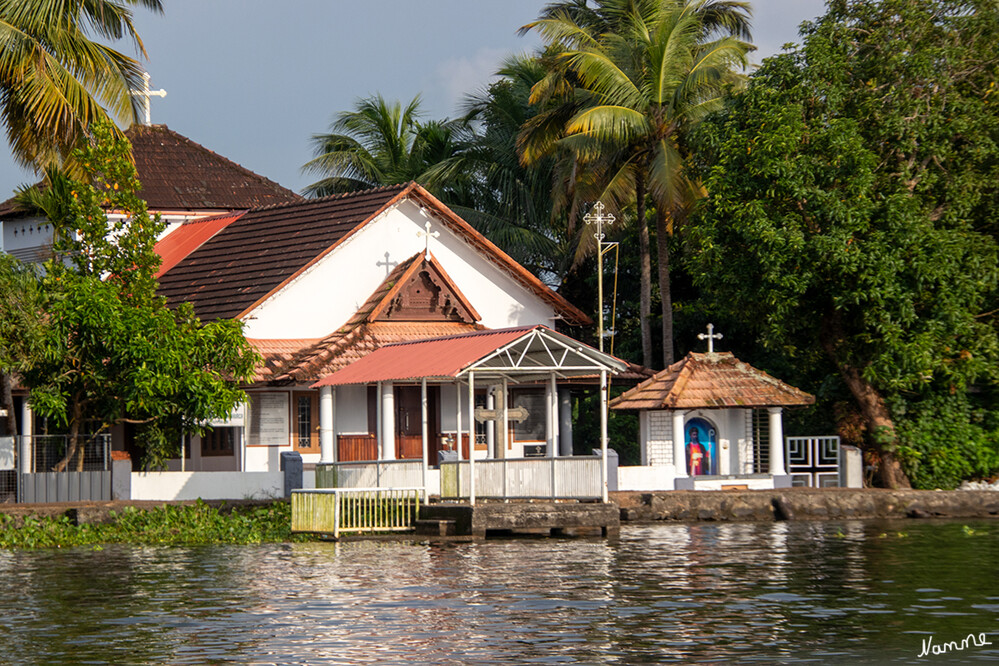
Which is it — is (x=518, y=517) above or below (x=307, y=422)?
below

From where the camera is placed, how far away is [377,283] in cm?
3969

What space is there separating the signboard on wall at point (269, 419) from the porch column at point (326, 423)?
2479 mm

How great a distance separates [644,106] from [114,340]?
16943 millimetres

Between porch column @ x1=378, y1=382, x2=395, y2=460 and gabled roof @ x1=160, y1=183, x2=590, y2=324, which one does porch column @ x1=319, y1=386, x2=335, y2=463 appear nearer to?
porch column @ x1=378, y1=382, x2=395, y2=460

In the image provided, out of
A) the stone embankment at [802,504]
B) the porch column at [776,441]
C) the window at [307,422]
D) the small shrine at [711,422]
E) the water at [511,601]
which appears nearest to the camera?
the water at [511,601]

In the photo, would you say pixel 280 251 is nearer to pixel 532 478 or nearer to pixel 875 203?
pixel 532 478

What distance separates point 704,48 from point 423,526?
67.8ft

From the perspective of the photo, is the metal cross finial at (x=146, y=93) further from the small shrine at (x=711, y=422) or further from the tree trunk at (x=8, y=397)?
the small shrine at (x=711, y=422)

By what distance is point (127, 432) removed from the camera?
1517 inches

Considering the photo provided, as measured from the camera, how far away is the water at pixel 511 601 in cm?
1544

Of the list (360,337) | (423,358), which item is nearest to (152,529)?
(423,358)

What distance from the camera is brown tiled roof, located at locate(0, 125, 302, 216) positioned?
48469mm

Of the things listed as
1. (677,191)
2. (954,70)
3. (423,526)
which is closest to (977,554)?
(423,526)

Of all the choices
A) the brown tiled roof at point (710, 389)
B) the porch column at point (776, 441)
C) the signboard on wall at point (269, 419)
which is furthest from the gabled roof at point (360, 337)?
the porch column at point (776, 441)
